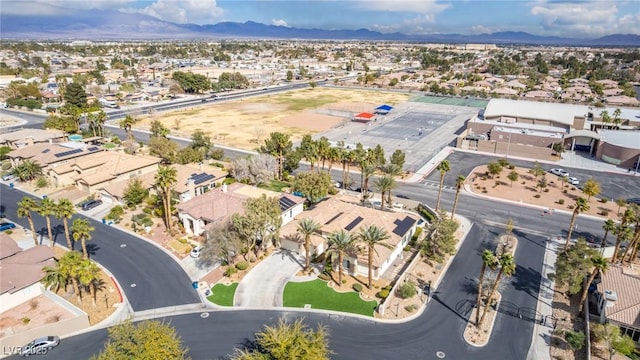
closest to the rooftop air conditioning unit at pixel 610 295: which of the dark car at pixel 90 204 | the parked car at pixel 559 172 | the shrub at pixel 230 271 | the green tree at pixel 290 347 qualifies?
the green tree at pixel 290 347

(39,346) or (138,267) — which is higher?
(138,267)

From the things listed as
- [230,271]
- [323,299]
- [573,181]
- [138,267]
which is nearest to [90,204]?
[138,267]

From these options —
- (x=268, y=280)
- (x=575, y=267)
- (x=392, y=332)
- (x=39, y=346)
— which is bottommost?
(x=39, y=346)

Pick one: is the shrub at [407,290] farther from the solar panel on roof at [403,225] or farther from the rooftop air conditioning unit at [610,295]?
the rooftop air conditioning unit at [610,295]

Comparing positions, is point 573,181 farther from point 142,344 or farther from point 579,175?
point 142,344

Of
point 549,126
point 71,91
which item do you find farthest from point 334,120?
point 71,91

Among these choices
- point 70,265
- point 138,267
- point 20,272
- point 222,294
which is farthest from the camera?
point 138,267

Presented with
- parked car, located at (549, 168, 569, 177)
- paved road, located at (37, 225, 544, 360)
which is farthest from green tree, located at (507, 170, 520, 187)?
paved road, located at (37, 225, 544, 360)
